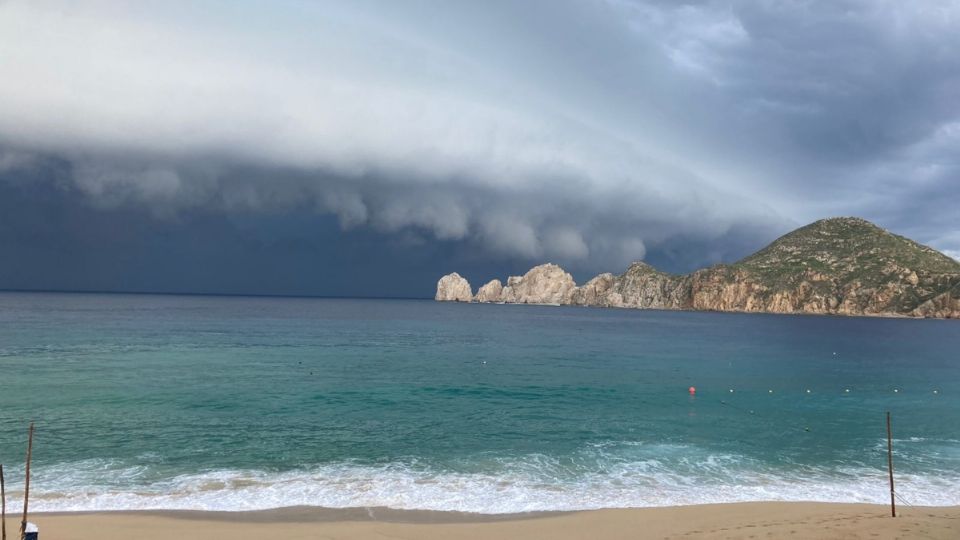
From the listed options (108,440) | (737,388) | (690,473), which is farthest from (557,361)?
(108,440)

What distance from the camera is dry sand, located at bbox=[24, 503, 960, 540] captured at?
709 inches

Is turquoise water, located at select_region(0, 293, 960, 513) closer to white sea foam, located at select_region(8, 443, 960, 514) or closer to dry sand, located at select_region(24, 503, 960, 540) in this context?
white sea foam, located at select_region(8, 443, 960, 514)

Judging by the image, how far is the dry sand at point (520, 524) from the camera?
59.1 feet

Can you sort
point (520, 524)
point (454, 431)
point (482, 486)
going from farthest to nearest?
1. point (454, 431)
2. point (482, 486)
3. point (520, 524)

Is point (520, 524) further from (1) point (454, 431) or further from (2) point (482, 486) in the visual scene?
(1) point (454, 431)

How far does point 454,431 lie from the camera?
33.9 metres

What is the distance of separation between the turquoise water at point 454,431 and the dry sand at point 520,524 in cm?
136

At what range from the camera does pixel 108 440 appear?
29.8 m

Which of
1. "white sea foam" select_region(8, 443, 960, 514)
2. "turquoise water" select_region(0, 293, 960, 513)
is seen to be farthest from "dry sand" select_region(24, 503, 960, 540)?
"turquoise water" select_region(0, 293, 960, 513)

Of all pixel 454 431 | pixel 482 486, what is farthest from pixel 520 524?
pixel 454 431

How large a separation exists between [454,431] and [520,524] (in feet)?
48.3

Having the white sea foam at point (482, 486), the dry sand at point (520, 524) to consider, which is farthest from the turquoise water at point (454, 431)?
the dry sand at point (520, 524)

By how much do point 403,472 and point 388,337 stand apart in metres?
81.5

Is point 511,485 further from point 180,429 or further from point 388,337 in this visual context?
point 388,337
